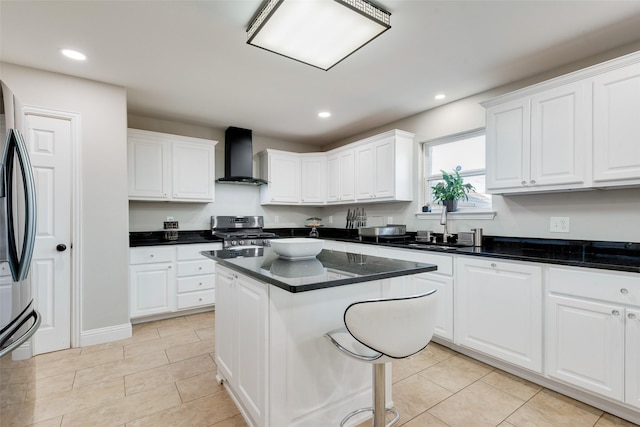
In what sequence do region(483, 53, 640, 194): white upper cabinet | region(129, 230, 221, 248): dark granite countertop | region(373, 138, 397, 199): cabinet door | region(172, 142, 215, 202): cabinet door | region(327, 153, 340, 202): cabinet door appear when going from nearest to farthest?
1. region(483, 53, 640, 194): white upper cabinet
2. region(129, 230, 221, 248): dark granite countertop
3. region(373, 138, 397, 199): cabinet door
4. region(172, 142, 215, 202): cabinet door
5. region(327, 153, 340, 202): cabinet door

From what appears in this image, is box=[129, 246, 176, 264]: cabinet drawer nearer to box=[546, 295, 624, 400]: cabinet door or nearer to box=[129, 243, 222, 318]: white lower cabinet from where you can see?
box=[129, 243, 222, 318]: white lower cabinet

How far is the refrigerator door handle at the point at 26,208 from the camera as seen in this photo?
1202 millimetres

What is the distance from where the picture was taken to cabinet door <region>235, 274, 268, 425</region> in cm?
149

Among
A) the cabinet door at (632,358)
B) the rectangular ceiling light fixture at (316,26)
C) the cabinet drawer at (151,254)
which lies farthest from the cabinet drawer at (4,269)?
the cabinet door at (632,358)

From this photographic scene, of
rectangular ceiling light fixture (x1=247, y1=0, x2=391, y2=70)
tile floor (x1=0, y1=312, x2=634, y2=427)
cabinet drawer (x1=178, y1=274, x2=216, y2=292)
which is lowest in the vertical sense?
tile floor (x1=0, y1=312, x2=634, y2=427)

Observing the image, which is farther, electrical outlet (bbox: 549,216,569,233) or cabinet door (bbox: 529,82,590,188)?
electrical outlet (bbox: 549,216,569,233)

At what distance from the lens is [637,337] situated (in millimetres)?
1690

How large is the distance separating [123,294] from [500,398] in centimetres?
334

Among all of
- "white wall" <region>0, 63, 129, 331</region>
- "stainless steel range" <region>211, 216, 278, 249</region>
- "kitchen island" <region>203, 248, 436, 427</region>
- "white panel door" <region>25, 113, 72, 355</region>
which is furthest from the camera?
"stainless steel range" <region>211, 216, 278, 249</region>

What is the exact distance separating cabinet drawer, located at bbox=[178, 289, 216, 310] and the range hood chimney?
5.27 ft

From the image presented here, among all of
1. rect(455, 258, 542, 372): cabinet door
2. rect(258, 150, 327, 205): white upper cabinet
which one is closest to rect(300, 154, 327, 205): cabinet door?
rect(258, 150, 327, 205): white upper cabinet

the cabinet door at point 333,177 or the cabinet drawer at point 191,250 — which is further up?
the cabinet door at point 333,177

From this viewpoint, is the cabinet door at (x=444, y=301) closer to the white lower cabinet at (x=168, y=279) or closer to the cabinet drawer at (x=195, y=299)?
the cabinet drawer at (x=195, y=299)

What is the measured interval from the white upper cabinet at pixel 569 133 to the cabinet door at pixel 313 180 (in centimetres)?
263
